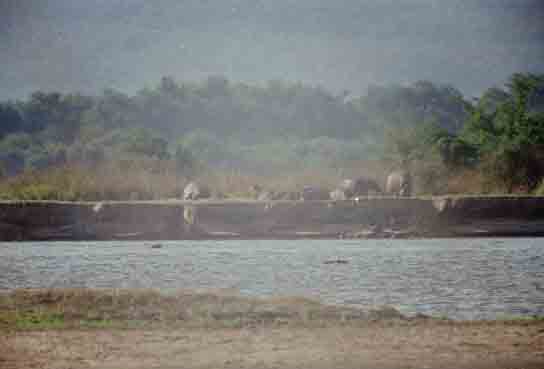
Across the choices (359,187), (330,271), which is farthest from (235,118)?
(330,271)

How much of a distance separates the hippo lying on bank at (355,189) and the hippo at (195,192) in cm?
349

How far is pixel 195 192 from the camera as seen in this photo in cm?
2169

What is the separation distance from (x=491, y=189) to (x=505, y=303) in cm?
1437

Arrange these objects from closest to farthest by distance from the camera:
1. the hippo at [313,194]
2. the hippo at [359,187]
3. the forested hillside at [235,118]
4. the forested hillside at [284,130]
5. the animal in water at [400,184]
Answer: the hippo at [313,194], the hippo at [359,187], the animal in water at [400,184], the forested hillside at [284,130], the forested hillside at [235,118]

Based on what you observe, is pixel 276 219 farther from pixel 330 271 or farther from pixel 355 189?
pixel 330 271

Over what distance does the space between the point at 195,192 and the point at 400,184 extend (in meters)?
5.43

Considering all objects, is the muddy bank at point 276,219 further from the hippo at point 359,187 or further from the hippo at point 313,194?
the hippo at point 359,187

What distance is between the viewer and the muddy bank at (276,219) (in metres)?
19.1

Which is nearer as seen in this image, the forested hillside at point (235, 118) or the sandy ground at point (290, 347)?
the sandy ground at point (290, 347)

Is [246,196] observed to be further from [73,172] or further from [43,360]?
[43,360]

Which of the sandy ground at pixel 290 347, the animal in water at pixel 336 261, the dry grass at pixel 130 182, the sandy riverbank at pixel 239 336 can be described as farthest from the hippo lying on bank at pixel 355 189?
the sandy ground at pixel 290 347

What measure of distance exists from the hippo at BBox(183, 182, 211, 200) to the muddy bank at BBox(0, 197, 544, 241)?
77.1 inches

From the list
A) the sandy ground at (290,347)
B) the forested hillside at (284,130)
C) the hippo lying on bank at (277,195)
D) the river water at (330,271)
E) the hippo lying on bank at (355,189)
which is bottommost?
the sandy ground at (290,347)

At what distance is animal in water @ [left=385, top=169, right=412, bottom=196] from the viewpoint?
21297 mm
